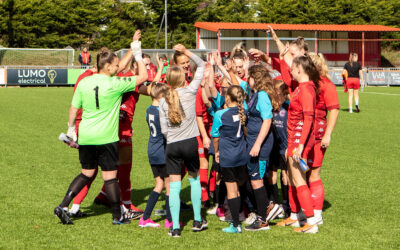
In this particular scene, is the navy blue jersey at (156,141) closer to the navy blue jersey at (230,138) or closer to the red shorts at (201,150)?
the navy blue jersey at (230,138)

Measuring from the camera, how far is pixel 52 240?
5.28 m

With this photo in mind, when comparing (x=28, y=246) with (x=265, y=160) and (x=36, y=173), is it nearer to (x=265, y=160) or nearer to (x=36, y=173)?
(x=265, y=160)

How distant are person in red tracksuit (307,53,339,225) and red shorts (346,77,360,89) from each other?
13.6 m

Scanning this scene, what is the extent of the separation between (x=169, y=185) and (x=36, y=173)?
373 centimetres

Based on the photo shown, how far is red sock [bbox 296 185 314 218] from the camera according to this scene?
550 cm

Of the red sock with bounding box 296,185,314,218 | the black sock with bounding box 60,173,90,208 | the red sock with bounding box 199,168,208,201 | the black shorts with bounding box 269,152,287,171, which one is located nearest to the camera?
the red sock with bounding box 296,185,314,218

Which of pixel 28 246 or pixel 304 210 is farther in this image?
pixel 304 210

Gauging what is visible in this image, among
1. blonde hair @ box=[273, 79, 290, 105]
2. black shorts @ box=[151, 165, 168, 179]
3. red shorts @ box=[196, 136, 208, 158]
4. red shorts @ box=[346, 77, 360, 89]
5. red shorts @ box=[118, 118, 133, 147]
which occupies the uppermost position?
red shorts @ box=[346, 77, 360, 89]

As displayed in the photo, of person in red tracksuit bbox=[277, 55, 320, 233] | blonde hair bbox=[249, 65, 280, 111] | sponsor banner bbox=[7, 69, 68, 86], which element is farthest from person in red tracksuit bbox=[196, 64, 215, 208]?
sponsor banner bbox=[7, 69, 68, 86]

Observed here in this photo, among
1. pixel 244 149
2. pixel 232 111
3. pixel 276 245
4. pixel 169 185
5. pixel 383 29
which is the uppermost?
pixel 383 29

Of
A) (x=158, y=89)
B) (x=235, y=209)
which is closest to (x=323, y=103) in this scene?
(x=235, y=209)

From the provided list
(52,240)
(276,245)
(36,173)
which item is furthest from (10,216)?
(276,245)

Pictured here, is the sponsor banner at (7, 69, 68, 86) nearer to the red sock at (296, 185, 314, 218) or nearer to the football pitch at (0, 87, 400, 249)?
the football pitch at (0, 87, 400, 249)

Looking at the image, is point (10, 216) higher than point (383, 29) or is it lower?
lower
